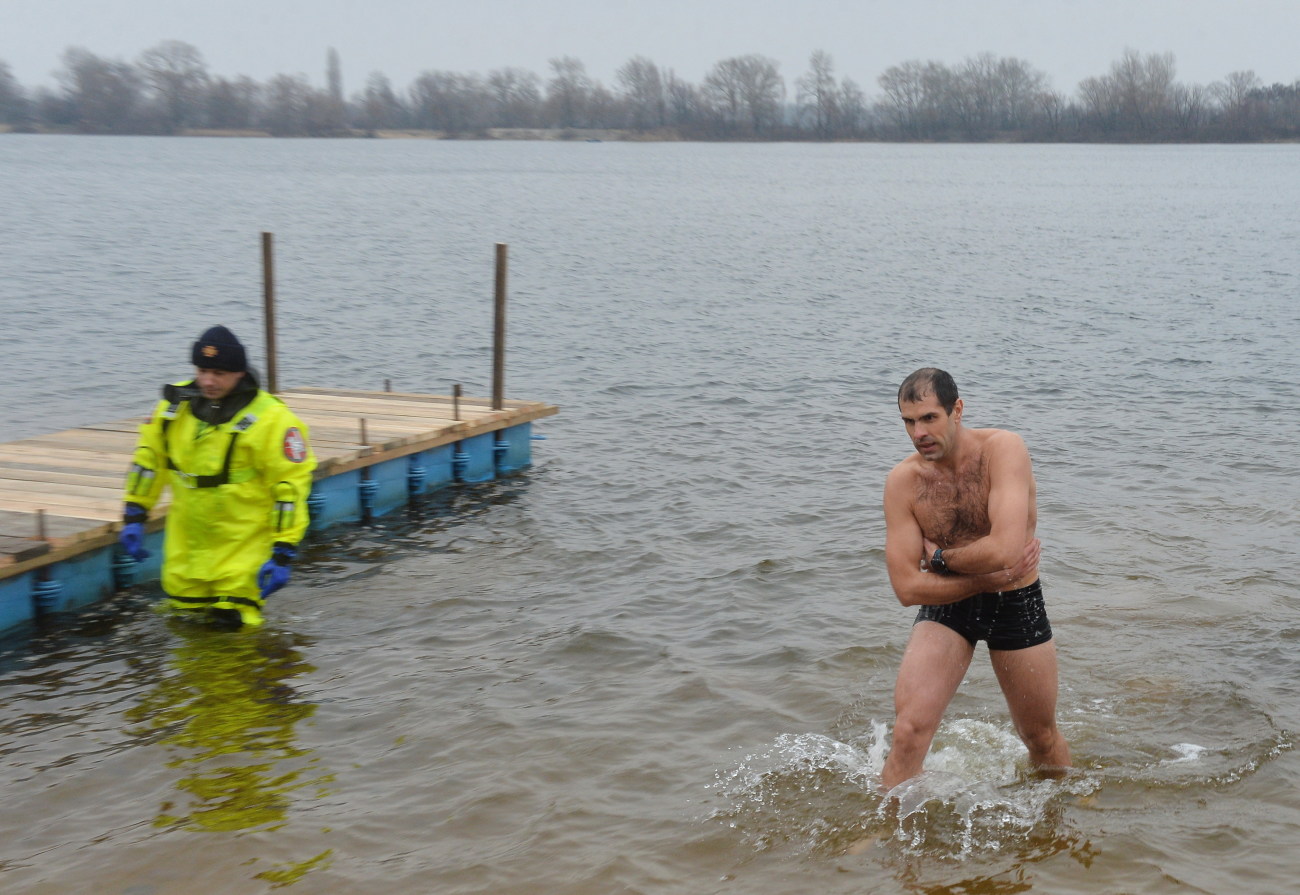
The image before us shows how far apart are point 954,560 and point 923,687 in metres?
0.56

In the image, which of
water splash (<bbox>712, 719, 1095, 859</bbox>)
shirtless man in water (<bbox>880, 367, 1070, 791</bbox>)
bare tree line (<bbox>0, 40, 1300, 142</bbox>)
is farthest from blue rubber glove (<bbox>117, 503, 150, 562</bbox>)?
bare tree line (<bbox>0, 40, 1300, 142</bbox>)

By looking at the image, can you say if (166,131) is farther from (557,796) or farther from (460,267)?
(557,796)

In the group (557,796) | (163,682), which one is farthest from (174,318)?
(557,796)

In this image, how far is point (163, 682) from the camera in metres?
7.32

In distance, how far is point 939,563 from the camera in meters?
5.14

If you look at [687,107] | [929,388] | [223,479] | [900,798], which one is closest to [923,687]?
[900,798]

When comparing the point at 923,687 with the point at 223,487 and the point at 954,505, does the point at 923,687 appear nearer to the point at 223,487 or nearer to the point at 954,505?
the point at 954,505

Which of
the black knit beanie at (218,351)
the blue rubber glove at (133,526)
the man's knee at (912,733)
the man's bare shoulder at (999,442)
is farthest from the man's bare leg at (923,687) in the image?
the blue rubber glove at (133,526)

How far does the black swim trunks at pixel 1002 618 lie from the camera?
17.3ft

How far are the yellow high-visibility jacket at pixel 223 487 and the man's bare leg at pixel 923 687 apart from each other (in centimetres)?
Answer: 352

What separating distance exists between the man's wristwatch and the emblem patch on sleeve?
145 inches

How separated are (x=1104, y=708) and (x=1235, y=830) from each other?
142 cm

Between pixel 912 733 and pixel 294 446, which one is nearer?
pixel 912 733

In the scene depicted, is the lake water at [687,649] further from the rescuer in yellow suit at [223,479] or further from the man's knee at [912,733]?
the rescuer in yellow suit at [223,479]
